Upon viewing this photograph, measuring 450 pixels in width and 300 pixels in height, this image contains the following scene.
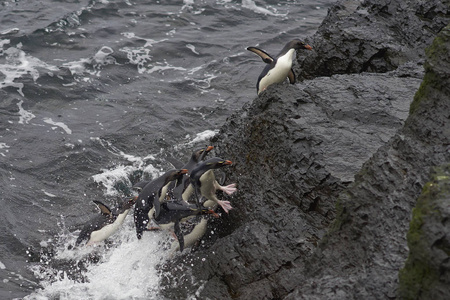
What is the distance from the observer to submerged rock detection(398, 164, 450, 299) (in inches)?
135

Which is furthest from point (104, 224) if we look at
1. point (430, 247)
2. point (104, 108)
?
point (430, 247)

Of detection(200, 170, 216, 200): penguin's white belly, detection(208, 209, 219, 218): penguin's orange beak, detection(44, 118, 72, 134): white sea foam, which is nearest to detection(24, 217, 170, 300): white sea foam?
detection(208, 209, 219, 218): penguin's orange beak

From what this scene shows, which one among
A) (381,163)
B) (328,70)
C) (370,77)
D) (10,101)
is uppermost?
(381,163)

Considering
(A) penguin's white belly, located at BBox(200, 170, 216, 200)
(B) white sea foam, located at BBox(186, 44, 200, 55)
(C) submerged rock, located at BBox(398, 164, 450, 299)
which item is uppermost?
(C) submerged rock, located at BBox(398, 164, 450, 299)

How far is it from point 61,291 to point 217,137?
3265 millimetres

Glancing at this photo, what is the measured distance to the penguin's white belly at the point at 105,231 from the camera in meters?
8.34

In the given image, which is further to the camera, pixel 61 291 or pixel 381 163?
pixel 61 291

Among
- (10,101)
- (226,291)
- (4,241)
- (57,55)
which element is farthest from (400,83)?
(57,55)

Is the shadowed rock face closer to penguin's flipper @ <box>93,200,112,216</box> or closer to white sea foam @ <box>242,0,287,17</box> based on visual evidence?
penguin's flipper @ <box>93,200,112,216</box>

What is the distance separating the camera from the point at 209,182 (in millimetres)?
7520

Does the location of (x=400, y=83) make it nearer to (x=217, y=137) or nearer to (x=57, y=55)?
(x=217, y=137)

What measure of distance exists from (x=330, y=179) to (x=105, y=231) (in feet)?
12.8

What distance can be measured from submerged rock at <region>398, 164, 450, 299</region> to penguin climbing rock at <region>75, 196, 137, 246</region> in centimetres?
561

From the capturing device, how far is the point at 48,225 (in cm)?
905
